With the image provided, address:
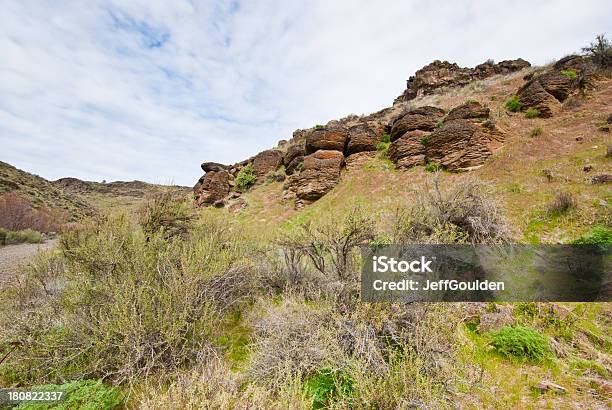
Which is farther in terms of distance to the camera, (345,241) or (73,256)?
(73,256)

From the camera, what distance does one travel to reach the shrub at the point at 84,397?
138 inches

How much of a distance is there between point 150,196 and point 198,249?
5.83 metres

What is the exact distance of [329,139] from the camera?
21375 millimetres

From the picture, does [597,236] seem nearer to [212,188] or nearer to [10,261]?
[212,188]

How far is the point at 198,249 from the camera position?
255 inches

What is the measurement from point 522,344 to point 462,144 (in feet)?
43.0

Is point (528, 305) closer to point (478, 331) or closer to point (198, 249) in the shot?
point (478, 331)

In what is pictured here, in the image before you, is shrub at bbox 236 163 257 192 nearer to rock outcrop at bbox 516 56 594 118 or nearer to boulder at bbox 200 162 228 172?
boulder at bbox 200 162 228 172

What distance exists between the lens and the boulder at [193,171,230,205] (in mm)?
24734

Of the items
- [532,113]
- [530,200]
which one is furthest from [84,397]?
[532,113]

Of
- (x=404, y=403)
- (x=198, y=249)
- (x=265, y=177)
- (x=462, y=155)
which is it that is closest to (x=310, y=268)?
(x=198, y=249)

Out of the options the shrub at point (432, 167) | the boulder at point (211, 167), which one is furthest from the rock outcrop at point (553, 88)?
the boulder at point (211, 167)

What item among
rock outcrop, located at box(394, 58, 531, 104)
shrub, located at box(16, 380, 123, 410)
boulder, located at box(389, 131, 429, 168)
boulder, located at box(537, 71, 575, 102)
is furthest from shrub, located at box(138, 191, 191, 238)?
rock outcrop, located at box(394, 58, 531, 104)

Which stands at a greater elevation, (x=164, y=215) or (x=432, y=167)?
(x=432, y=167)
